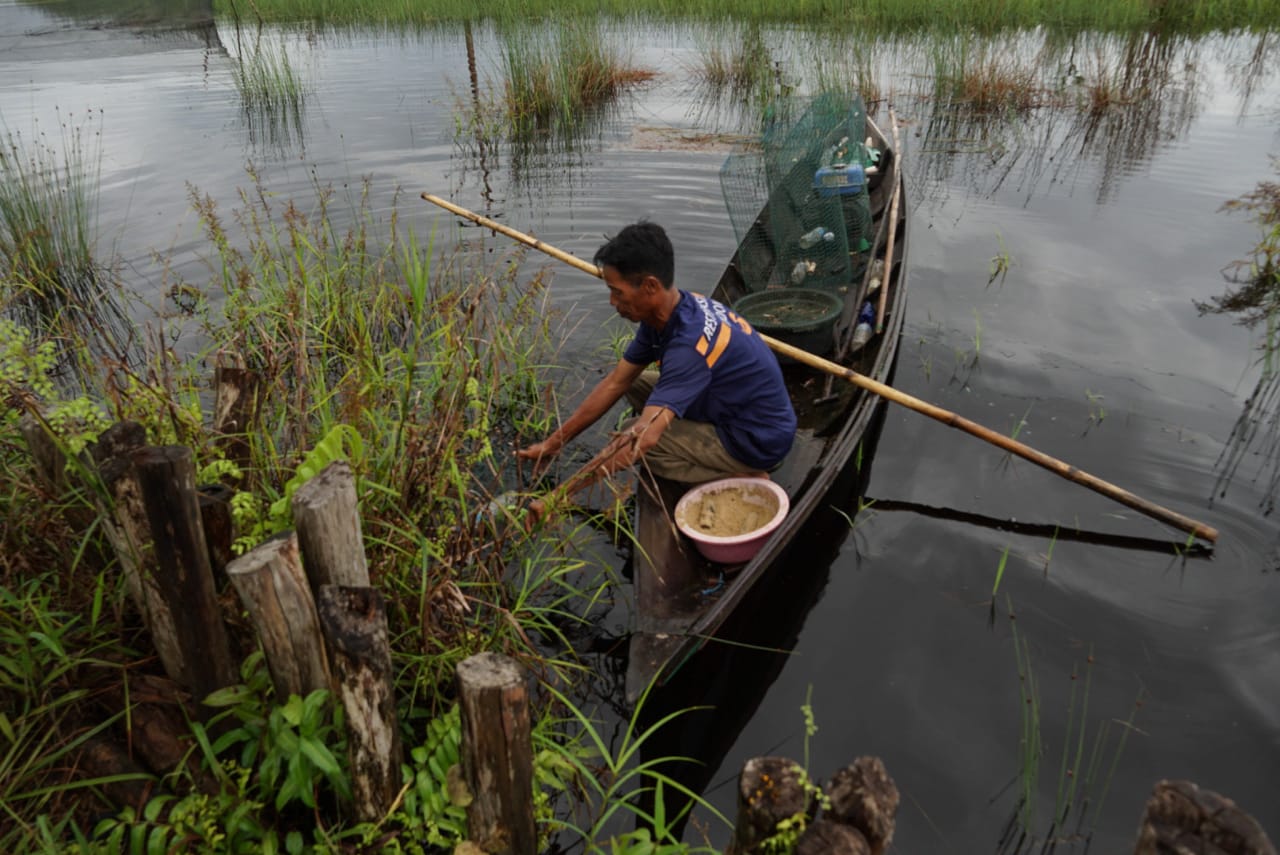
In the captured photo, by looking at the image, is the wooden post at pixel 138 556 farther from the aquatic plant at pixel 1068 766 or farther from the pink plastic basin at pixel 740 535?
the aquatic plant at pixel 1068 766

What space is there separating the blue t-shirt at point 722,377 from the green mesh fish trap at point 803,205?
2343 mm

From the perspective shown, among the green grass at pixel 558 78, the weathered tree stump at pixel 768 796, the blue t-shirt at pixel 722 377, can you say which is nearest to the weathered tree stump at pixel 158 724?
the weathered tree stump at pixel 768 796

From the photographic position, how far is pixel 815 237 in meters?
5.94

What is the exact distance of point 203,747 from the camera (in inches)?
84.1

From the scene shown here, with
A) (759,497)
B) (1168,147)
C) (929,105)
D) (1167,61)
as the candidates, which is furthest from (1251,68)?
(759,497)

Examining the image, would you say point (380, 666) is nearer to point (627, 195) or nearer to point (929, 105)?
point (627, 195)

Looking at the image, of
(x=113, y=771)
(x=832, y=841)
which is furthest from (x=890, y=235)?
(x=113, y=771)

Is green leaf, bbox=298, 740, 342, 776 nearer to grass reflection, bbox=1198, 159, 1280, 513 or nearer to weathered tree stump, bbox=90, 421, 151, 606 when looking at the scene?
weathered tree stump, bbox=90, 421, 151, 606

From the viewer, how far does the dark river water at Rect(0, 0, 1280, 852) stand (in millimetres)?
3168

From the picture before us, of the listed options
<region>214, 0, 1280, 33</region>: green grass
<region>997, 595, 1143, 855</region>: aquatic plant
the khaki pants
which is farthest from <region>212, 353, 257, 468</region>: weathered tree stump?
<region>214, 0, 1280, 33</region>: green grass

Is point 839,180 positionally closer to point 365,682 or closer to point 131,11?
point 365,682

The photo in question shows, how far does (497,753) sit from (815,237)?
501cm

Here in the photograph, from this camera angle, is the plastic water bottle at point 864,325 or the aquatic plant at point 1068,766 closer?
the aquatic plant at point 1068,766

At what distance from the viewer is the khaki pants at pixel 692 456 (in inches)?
154
